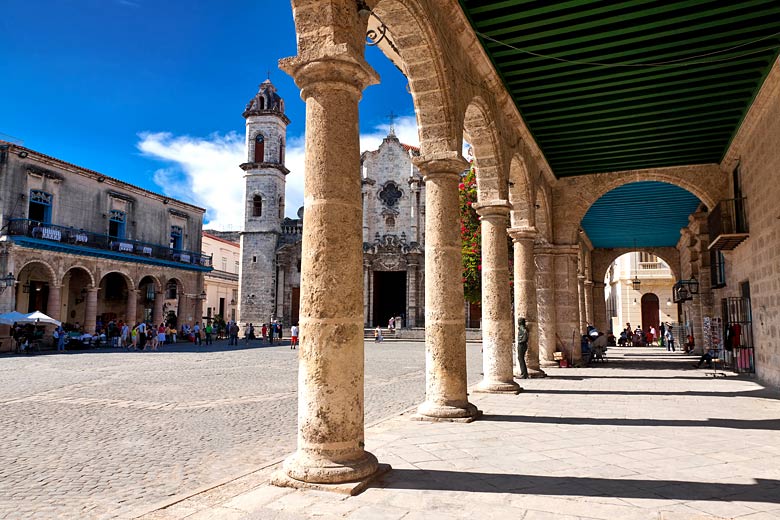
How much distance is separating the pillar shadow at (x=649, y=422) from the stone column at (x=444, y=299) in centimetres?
52

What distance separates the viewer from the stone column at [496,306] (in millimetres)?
8023

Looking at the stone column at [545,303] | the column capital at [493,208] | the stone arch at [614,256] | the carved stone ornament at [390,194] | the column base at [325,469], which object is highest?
the carved stone ornament at [390,194]

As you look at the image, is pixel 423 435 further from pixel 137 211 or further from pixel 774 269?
pixel 137 211

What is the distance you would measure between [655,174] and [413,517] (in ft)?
37.3

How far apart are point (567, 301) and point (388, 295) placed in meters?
22.7

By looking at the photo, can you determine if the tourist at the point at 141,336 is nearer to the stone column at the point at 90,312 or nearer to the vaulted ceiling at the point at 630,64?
the stone column at the point at 90,312

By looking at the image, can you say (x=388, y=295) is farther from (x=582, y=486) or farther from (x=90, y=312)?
(x=582, y=486)

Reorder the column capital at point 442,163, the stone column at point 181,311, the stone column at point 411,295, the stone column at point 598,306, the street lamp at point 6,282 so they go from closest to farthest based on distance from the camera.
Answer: the column capital at point 442,163 → the street lamp at point 6,282 → the stone column at point 598,306 → the stone column at point 181,311 → the stone column at point 411,295

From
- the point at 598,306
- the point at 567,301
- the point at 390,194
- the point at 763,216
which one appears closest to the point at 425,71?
the point at 763,216

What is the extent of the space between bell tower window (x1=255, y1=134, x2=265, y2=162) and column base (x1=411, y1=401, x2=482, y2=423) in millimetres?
29801

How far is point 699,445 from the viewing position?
489cm

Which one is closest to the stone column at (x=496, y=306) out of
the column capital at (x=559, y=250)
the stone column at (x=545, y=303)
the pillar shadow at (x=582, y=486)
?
the stone column at (x=545, y=303)

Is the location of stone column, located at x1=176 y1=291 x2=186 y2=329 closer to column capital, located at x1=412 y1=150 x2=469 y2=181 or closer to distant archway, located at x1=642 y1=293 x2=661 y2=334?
distant archway, located at x1=642 y1=293 x2=661 y2=334

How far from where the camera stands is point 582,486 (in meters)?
3.64
